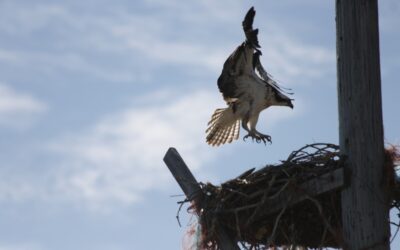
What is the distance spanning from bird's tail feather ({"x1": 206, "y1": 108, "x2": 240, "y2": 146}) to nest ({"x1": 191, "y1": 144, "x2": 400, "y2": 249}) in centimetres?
314

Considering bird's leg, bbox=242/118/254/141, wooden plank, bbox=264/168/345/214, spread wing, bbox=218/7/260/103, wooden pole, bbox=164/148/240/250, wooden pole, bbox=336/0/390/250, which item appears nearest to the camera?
wooden pole, bbox=336/0/390/250

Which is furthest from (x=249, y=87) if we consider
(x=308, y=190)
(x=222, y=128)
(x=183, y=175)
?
(x=308, y=190)

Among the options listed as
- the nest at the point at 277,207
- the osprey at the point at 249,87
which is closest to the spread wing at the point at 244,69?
the osprey at the point at 249,87

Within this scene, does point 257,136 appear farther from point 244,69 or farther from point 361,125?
point 361,125

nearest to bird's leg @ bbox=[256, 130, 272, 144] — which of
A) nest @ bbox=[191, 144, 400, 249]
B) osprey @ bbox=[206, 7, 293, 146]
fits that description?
osprey @ bbox=[206, 7, 293, 146]

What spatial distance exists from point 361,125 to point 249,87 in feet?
11.7

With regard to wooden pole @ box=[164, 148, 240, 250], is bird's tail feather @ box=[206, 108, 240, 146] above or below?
above

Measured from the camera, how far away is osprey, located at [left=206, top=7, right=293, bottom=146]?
327 inches

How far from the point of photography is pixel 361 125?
517cm

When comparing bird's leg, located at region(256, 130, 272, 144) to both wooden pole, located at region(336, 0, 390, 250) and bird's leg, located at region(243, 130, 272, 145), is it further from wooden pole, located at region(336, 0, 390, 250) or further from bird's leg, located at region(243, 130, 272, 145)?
wooden pole, located at region(336, 0, 390, 250)

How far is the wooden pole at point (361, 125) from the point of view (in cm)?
501

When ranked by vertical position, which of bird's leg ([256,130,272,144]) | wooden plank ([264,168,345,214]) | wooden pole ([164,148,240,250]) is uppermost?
bird's leg ([256,130,272,144])

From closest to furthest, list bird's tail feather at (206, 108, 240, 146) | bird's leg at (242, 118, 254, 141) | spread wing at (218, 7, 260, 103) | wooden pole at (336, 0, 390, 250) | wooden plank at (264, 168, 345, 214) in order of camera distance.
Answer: wooden pole at (336, 0, 390, 250) → wooden plank at (264, 168, 345, 214) → spread wing at (218, 7, 260, 103) → bird's leg at (242, 118, 254, 141) → bird's tail feather at (206, 108, 240, 146)

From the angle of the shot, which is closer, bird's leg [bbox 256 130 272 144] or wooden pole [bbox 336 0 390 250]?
wooden pole [bbox 336 0 390 250]
